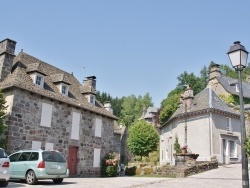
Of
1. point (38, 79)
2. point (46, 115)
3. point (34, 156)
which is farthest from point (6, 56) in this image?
point (34, 156)

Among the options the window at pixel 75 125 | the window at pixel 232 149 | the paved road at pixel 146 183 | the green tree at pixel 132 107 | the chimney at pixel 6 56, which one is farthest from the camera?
the green tree at pixel 132 107

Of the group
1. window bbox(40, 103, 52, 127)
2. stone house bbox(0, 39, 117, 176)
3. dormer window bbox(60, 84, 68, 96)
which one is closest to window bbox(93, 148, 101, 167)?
stone house bbox(0, 39, 117, 176)

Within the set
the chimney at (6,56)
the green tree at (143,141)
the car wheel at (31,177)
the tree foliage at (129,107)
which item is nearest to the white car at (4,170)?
the car wheel at (31,177)

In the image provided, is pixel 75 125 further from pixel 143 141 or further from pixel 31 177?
pixel 143 141

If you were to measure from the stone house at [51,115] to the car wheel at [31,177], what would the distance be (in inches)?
174

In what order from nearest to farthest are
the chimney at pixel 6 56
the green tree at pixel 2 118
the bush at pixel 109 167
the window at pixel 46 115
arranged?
1. the green tree at pixel 2 118
2. the chimney at pixel 6 56
3. the window at pixel 46 115
4. the bush at pixel 109 167

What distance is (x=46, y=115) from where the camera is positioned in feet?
66.4

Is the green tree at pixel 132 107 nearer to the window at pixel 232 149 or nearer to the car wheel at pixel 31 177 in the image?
the window at pixel 232 149

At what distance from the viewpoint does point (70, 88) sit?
83.0 feet

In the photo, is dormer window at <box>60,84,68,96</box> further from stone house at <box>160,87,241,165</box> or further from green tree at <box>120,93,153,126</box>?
green tree at <box>120,93,153,126</box>

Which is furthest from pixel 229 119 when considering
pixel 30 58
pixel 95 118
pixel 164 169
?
pixel 30 58

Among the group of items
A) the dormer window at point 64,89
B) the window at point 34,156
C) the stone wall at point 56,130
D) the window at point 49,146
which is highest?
the dormer window at point 64,89

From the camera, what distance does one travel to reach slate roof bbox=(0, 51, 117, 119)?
18984 mm

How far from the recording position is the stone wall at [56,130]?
18.1 m
